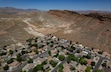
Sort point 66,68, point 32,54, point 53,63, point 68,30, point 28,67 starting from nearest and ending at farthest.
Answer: point 28,67 < point 66,68 < point 53,63 < point 32,54 < point 68,30

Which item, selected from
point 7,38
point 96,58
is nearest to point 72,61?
point 96,58

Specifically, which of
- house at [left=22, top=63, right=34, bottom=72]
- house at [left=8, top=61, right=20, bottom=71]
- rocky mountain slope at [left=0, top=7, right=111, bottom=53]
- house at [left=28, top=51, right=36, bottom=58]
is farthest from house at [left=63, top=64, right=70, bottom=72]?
rocky mountain slope at [left=0, top=7, right=111, bottom=53]

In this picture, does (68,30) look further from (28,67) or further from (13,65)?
(13,65)

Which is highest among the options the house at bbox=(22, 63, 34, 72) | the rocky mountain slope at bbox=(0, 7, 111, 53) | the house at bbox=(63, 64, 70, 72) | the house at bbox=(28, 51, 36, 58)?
the rocky mountain slope at bbox=(0, 7, 111, 53)

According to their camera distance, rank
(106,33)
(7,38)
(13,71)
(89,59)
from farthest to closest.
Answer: (106,33)
(7,38)
(89,59)
(13,71)

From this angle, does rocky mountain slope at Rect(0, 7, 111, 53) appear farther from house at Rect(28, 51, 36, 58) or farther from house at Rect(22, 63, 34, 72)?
house at Rect(22, 63, 34, 72)

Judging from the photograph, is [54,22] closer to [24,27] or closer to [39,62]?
[24,27]

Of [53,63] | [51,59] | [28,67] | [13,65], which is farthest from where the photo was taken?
[51,59]

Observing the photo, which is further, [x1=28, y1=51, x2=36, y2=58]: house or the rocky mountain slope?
the rocky mountain slope

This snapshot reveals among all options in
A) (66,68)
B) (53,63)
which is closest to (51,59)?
(53,63)
